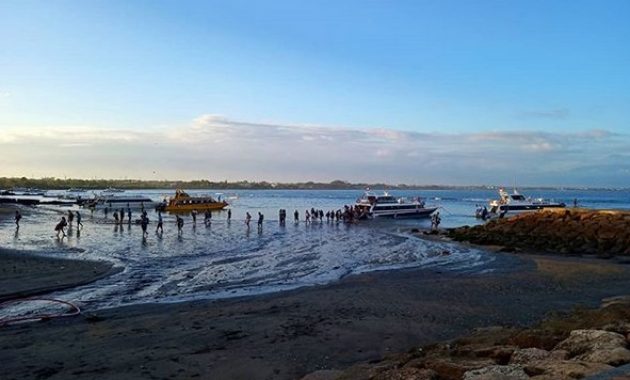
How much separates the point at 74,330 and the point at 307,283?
938cm

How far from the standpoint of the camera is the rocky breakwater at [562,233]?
105 feet

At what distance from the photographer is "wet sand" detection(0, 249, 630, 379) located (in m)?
9.75

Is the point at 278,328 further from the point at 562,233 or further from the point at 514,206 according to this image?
the point at 514,206

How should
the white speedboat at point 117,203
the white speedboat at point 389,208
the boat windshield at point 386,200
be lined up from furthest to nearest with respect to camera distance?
the white speedboat at point 117,203 < the boat windshield at point 386,200 < the white speedboat at point 389,208

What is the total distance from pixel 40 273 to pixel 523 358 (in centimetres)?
1822

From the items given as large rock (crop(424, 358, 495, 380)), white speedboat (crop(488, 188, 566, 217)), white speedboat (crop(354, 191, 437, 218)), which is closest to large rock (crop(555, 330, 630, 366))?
large rock (crop(424, 358, 495, 380))

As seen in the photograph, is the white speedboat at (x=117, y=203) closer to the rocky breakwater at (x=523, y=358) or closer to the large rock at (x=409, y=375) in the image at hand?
the rocky breakwater at (x=523, y=358)

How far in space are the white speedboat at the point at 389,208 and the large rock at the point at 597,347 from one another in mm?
→ 55213

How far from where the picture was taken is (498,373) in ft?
20.4

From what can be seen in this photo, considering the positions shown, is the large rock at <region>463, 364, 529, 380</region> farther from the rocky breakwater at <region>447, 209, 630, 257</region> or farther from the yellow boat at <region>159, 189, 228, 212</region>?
the yellow boat at <region>159, 189, 228, 212</region>

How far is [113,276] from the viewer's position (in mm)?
20875

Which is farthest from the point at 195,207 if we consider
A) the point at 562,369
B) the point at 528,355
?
the point at 562,369

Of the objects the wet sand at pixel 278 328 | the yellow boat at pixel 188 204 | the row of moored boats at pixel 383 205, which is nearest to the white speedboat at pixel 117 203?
the row of moored boats at pixel 383 205

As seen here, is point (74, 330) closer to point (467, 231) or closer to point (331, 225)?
point (467, 231)
